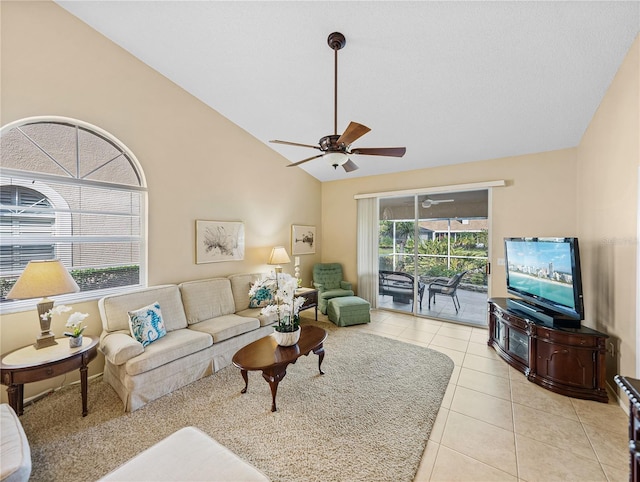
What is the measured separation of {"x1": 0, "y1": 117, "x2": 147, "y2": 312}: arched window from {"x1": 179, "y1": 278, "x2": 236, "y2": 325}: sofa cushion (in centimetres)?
56

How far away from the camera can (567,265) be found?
2.67 meters

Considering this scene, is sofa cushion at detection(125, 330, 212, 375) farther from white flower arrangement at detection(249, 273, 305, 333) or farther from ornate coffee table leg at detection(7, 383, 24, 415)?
white flower arrangement at detection(249, 273, 305, 333)

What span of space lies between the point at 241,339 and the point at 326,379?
3.88 ft

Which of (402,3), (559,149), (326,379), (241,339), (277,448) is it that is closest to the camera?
(277,448)

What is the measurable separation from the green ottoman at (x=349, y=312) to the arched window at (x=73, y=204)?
114 inches

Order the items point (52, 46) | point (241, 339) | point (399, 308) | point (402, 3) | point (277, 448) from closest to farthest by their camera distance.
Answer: point (277, 448)
point (402, 3)
point (52, 46)
point (241, 339)
point (399, 308)

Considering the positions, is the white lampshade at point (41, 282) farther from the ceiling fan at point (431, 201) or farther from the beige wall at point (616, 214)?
the ceiling fan at point (431, 201)

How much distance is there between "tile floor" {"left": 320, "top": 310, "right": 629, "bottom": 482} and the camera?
172cm

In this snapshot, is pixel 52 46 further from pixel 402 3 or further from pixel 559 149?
pixel 559 149

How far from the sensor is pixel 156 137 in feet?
10.8

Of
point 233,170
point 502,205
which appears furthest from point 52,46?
point 502,205

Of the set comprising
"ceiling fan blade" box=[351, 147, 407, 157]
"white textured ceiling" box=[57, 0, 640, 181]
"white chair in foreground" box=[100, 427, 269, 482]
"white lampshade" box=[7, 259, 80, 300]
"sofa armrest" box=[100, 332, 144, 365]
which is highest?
"white textured ceiling" box=[57, 0, 640, 181]

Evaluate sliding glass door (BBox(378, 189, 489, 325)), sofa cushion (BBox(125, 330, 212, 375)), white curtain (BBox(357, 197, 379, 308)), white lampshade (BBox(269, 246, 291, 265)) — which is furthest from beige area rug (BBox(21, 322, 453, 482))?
white curtain (BBox(357, 197, 379, 308))

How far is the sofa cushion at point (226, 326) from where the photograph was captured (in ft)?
9.95
